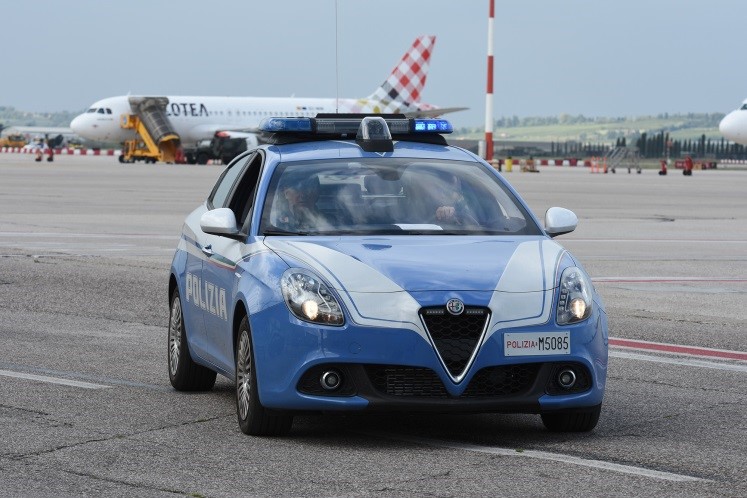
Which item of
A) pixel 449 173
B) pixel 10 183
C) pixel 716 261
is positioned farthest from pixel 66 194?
pixel 449 173

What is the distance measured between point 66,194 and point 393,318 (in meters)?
32.5

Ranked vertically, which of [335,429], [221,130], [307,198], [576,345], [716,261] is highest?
[307,198]

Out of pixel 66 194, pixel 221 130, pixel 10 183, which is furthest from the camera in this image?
pixel 221 130

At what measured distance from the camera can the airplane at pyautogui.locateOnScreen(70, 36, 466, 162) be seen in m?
80.5

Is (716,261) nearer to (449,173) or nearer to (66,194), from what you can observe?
(449,173)

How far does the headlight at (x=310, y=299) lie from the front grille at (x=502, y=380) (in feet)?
2.28

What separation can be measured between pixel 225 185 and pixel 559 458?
3.27 m

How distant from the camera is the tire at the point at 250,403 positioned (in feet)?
24.9

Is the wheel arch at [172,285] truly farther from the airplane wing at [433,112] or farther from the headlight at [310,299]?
the airplane wing at [433,112]

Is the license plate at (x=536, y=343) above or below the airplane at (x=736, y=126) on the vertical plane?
above

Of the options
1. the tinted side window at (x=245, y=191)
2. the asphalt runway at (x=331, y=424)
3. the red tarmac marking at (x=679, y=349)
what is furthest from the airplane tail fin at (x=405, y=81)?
the tinted side window at (x=245, y=191)

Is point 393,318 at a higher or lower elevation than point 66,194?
higher

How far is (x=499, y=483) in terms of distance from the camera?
6539mm

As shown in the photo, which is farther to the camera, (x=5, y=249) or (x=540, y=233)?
(x=5, y=249)
